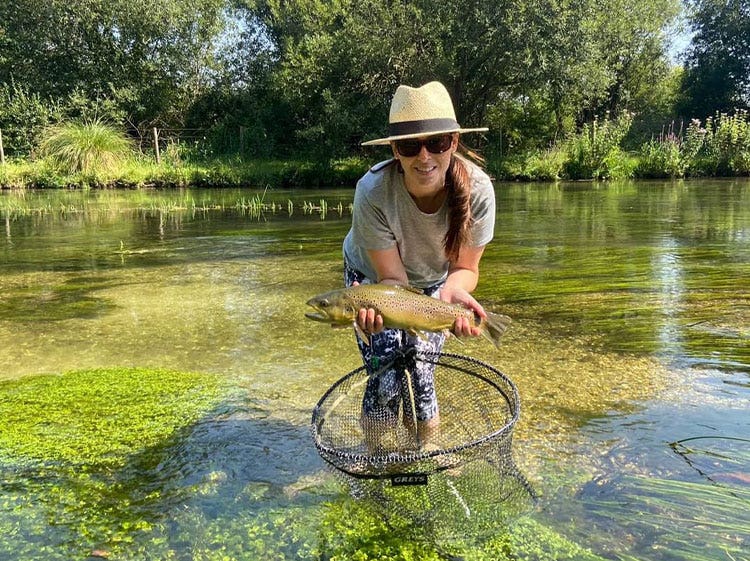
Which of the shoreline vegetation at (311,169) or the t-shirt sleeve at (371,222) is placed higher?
the shoreline vegetation at (311,169)

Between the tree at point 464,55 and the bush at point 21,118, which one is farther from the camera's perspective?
the bush at point 21,118

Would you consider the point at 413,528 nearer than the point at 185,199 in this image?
Yes

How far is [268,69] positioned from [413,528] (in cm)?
4158

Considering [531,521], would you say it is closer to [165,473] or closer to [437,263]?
[437,263]

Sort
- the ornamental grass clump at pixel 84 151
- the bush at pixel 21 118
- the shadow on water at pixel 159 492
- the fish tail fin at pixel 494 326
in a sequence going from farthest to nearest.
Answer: the bush at pixel 21 118 < the ornamental grass clump at pixel 84 151 < the fish tail fin at pixel 494 326 < the shadow on water at pixel 159 492

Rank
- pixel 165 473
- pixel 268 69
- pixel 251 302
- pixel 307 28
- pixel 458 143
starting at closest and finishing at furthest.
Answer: pixel 458 143 < pixel 165 473 < pixel 251 302 < pixel 307 28 < pixel 268 69

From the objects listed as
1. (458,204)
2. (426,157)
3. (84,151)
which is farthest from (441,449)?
(84,151)

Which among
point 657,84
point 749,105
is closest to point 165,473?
point 657,84

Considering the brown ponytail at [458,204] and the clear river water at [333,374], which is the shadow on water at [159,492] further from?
the brown ponytail at [458,204]

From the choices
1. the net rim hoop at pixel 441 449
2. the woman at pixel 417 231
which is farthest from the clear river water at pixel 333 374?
the woman at pixel 417 231

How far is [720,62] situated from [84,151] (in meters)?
39.1

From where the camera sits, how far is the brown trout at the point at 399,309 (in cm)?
323

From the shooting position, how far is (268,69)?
4141 centimetres

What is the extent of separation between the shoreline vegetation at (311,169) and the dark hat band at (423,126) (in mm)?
27624
